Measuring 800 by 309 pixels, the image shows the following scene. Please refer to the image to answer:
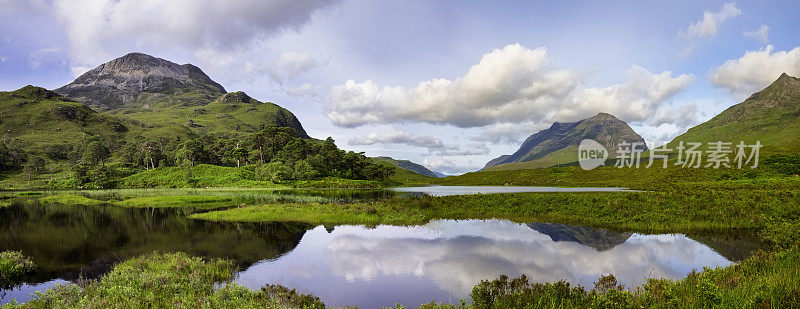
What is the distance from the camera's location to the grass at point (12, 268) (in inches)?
742

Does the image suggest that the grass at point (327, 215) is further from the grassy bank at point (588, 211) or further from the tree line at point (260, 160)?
the tree line at point (260, 160)

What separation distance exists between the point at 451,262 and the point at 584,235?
15.4 meters

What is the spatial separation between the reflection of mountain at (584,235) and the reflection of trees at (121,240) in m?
23.6

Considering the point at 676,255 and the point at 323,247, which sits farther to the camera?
the point at 323,247

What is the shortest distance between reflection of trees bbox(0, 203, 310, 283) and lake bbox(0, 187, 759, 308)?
0.10 meters

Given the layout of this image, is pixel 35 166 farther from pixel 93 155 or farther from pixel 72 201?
pixel 72 201

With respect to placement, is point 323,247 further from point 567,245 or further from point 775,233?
point 775,233

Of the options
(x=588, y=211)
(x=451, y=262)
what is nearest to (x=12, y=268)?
(x=451, y=262)

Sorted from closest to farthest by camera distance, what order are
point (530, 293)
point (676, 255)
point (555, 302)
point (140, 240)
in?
point (555, 302) → point (530, 293) → point (676, 255) → point (140, 240)

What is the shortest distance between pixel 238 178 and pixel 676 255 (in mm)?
140119

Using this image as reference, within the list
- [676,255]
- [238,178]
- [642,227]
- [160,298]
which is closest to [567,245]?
[676,255]

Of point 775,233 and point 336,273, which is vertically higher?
point 775,233

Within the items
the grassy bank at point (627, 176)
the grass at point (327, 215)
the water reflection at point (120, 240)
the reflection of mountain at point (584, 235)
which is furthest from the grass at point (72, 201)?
the grassy bank at point (627, 176)

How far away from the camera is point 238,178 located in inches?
5300
